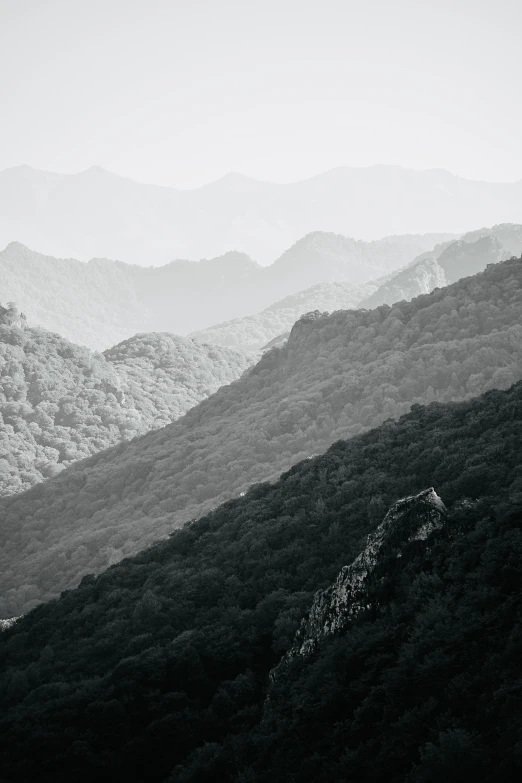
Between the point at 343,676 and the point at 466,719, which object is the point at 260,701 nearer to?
the point at 343,676

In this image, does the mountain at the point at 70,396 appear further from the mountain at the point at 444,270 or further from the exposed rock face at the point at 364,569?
the mountain at the point at 444,270

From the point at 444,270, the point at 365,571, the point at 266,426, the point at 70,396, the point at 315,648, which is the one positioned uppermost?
the point at 444,270

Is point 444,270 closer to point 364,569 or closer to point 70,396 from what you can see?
point 70,396

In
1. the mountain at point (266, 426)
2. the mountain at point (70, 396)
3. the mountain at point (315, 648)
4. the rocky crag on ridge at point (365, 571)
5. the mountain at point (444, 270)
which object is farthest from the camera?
the mountain at point (444, 270)

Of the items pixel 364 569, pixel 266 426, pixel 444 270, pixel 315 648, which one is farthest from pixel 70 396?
pixel 444 270

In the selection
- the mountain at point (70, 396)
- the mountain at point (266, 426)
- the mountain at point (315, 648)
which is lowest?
the mountain at point (315, 648)

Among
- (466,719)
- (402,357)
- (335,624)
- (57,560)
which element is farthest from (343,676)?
(402,357)

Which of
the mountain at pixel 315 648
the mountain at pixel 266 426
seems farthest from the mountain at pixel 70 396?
the mountain at pixel 315 648
